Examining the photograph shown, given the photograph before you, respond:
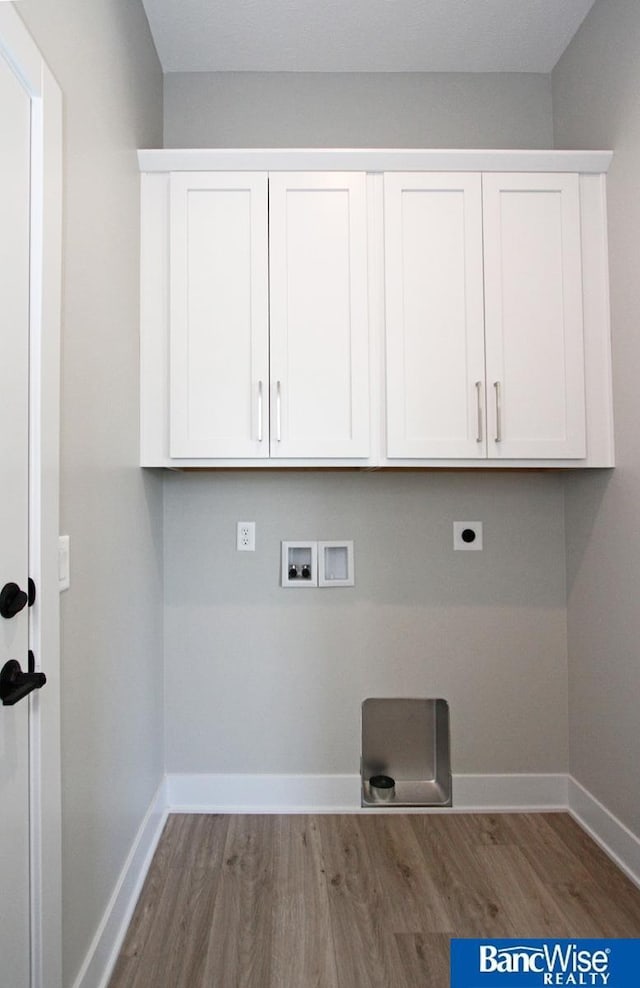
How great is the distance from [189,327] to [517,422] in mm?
1135

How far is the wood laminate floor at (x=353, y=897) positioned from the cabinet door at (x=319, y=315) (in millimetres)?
1338

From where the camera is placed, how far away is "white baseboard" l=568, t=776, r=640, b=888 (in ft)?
5.94

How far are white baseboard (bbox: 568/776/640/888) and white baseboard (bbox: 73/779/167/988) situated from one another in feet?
4.96

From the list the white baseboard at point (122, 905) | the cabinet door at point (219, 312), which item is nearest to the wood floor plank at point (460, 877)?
the white baseboard at point (122, 905)

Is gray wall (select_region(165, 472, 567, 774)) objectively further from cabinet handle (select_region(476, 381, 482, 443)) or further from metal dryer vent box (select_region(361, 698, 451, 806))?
cabinet handle (select_region(476, 381, 482, 443))

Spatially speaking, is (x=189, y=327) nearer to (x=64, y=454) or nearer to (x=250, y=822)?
(x=64, y=454)

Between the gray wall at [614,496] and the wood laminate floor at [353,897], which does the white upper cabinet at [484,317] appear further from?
the wood laminate floor at [353,897]

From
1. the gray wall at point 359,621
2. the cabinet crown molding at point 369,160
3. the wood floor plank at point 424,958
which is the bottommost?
the wood floor plank at point 424,958

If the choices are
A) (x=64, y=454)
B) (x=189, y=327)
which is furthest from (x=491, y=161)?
(x=64, y=454)

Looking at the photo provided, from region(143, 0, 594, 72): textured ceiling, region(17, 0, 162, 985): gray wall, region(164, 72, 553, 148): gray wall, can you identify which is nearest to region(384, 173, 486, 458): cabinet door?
region(164, 72, 553, 148): gray wall

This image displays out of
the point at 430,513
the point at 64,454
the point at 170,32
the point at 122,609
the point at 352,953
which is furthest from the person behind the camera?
the point at 430,513

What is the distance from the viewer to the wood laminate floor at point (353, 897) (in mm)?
1495

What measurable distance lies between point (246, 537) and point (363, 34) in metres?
1.89

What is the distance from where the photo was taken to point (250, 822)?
2158mm
